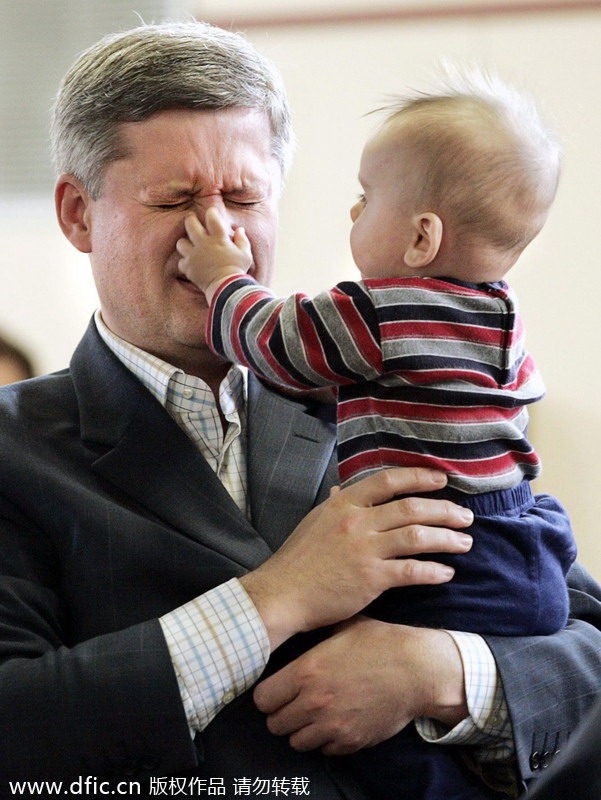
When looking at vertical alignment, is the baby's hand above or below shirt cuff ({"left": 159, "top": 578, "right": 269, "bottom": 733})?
above

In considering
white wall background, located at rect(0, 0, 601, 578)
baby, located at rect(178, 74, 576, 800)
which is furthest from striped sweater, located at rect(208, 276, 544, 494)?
white wall background, located at rect(0, 0, 601, 578)

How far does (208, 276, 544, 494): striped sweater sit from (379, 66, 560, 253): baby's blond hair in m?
0.09

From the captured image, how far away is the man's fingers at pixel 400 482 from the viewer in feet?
4.46

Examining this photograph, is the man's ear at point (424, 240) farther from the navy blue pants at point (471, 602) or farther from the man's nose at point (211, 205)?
the man's nose at point (211, 205)

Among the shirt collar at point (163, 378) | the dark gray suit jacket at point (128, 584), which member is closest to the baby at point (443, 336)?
the dark gray suit jacket at point (128, 584)

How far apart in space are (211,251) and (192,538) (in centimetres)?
44

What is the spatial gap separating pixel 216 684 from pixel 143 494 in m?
0.33

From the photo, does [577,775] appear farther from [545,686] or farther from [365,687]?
[545,686]

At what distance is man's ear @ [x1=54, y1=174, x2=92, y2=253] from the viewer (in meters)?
1.88

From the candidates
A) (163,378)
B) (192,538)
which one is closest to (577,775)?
(192,538)

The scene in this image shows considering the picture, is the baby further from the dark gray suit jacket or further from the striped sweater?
the dark gray suit jacket

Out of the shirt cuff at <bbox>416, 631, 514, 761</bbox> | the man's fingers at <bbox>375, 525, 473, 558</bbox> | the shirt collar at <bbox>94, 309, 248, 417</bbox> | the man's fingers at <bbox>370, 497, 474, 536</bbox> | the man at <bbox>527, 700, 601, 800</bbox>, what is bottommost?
the shirt cuff at <bbox>416, 631, 514, 761</bbox>

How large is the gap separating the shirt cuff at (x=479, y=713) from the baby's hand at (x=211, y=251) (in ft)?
2.01

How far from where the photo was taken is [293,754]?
56.9 inches
